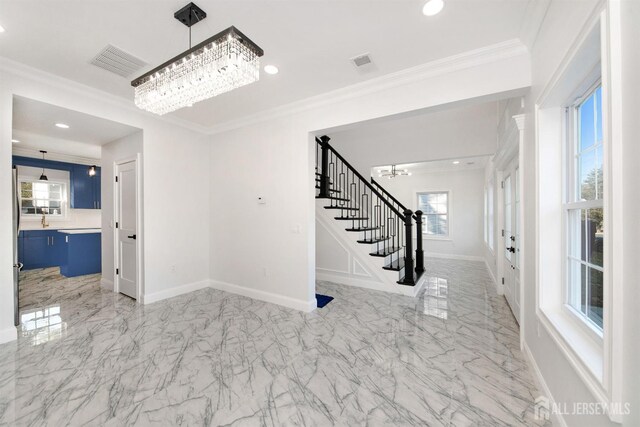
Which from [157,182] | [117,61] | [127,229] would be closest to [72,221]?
[127,229]

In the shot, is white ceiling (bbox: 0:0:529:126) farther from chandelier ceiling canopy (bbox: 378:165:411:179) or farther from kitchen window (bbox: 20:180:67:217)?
kitchen window (bbox: 20:180:67:217)

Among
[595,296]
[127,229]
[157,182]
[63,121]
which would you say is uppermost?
[63,121]

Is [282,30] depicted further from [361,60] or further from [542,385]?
[542,385]

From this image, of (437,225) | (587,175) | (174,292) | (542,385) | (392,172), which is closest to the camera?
(587,175)

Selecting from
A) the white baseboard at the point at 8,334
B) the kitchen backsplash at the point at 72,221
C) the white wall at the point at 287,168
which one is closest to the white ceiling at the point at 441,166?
the white wall at the point at 287,168

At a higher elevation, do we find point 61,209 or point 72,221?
point 61,209

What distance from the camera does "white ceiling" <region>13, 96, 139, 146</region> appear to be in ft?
9.80

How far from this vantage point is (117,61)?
2541 millimetres

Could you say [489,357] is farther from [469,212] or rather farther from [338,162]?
[469,212]

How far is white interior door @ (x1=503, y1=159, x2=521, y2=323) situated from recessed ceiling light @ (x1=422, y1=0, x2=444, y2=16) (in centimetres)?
217

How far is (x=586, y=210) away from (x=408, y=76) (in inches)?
76.3

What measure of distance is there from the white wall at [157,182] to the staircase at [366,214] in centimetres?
218

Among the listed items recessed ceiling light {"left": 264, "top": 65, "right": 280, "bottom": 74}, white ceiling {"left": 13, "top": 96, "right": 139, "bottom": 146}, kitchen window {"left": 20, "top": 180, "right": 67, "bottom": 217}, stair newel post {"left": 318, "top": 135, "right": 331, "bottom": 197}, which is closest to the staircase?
stair newel post {"left": 318, "top": 135, "right": 331, "bottom": 197}

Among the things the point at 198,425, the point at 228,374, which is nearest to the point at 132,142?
the point at 228,374
